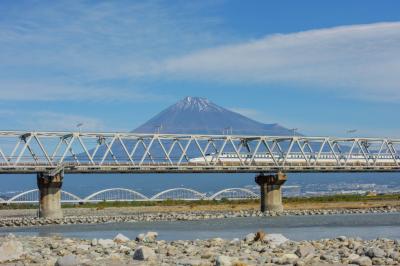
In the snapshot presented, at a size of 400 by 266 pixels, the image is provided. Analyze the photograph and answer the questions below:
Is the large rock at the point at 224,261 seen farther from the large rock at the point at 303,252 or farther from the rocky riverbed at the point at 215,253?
the large rock at the point at 303,252

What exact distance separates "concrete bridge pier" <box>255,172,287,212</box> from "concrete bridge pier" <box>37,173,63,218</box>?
25.1 metres

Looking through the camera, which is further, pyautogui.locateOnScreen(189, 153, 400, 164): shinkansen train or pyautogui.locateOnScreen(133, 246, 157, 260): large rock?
pyautogui.locateOnScreen(189, 153, 400, 164): shinkansen train

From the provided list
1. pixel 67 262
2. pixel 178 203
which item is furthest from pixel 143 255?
pixel 178 203

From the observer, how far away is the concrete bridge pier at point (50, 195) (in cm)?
7988

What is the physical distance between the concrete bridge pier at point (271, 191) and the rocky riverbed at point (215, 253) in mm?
54653

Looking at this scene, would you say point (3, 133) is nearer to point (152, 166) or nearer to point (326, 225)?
point (152, 166)

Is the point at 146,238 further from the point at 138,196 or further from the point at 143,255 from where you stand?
the point at 138,196

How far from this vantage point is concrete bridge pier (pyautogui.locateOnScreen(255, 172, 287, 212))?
9256 cm

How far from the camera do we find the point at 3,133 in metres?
84.6

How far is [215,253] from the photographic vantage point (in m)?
31.2

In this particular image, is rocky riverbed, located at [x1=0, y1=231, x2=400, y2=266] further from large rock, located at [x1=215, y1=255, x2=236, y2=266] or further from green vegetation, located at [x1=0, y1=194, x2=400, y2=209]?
green vegetation, located at [x1=0, y1=194, x2=400, y2=209]

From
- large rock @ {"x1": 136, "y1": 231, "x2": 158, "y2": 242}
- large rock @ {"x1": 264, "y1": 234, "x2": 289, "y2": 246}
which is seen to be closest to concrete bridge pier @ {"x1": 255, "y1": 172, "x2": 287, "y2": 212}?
large rock @ {"x1": 136, "y1": 231, "x2": 158, "y2": 242}

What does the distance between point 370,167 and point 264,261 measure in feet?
278

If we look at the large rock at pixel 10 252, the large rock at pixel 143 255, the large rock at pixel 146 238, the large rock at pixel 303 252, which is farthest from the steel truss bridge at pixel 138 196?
the large rock at pixel 303 252
